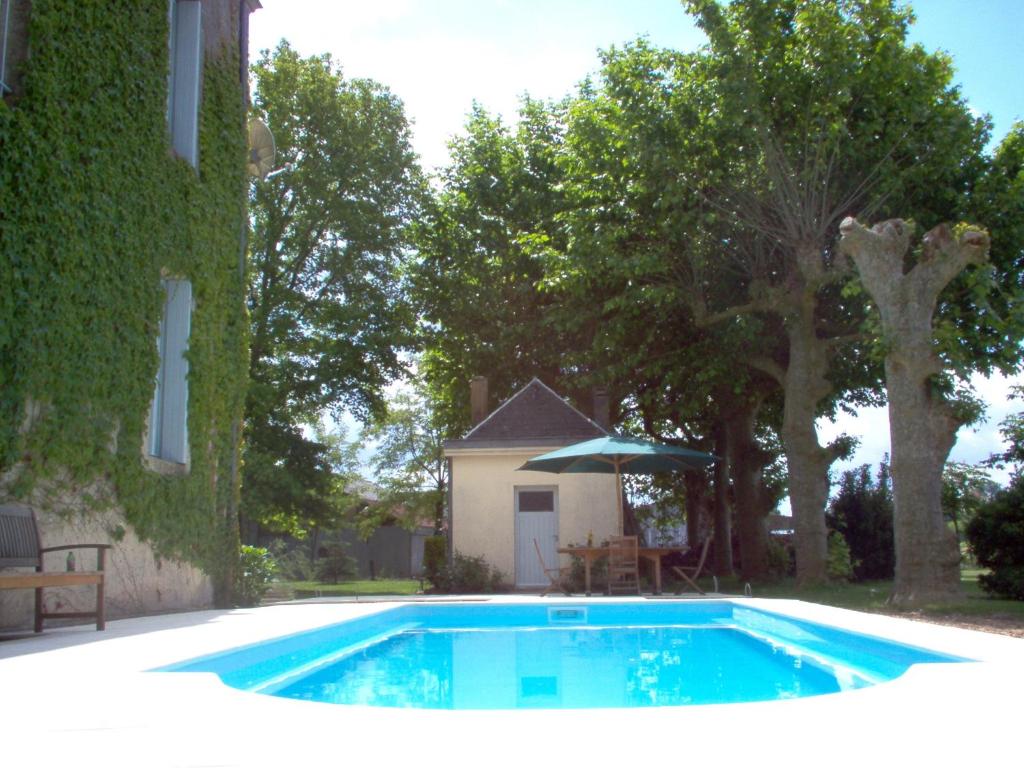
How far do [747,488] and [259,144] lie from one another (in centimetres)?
1520

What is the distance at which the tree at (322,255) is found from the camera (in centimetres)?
2545

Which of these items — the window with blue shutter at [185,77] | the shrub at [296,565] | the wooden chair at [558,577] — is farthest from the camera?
the shrub at [296,565]

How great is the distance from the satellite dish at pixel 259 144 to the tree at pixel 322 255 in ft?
37.2

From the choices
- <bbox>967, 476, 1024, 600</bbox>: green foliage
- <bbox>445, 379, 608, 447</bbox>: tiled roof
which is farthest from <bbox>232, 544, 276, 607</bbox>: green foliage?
<bbox>967, 476, 1024, 600</bbox>: green foliage

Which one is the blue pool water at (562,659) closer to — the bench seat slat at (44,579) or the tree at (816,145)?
the bench seat slat at (44,579)

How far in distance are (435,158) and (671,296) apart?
11474 mm

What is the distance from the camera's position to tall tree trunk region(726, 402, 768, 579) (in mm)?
22875

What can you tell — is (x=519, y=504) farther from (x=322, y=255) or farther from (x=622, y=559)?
(x=322, y=255)

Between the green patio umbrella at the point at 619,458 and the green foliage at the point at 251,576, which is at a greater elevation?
the green patio umbrella at the point at 619,458

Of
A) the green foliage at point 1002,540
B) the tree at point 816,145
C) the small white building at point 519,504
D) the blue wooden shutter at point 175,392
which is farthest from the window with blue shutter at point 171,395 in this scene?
the green foliage at point 1002,540

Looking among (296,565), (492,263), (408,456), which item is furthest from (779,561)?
(408,456)

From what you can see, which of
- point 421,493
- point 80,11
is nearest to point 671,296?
point 80,11

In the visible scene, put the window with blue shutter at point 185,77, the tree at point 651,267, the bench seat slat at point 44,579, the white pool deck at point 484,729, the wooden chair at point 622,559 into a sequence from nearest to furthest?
the white pool deck at point 484,729 → the bench seat slat at point 44,579 → the window with blue shutter at point 185,77 → the wooden chair at point 622,559 → the tree at point 651,267

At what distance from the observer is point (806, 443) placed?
58.0 feet
